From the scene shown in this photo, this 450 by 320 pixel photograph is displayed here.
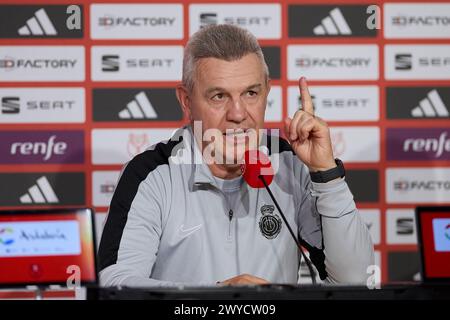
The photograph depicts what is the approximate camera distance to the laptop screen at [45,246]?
44.9 inches

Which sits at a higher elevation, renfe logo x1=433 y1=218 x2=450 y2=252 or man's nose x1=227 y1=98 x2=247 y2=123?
man's nose x1=227 y1=98 x2=247 y2=123

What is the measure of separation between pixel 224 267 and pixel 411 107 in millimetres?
1350

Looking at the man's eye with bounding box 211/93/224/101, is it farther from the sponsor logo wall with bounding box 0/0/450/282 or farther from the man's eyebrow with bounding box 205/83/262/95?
the sponsor logo wall with bounding box 0/0/450/282

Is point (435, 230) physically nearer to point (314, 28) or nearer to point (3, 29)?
point (314, 28)

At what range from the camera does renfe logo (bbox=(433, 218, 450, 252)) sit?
4.08 feet

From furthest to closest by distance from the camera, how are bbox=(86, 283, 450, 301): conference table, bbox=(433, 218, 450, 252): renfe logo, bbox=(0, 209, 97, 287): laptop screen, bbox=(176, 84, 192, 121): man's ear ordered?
bbox=(176, 84, 192, 121): man's ear, bbox=(433, 218, 450, 252): renfe logo, bbox=(0, 209, 97, 287): laptop screen, bbox=(86, 283, 450, 301): conference table

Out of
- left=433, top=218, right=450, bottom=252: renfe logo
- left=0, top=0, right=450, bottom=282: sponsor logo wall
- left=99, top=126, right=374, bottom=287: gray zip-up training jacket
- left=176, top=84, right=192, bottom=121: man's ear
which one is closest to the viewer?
left=433, top=218, right=450, bottom=252: renfe logo

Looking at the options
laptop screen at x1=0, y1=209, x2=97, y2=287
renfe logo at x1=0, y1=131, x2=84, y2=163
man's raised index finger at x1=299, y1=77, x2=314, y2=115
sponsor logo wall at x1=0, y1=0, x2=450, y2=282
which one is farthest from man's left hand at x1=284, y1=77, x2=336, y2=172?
renfe logo at x1=0, y1=131, x2=84, y2=163

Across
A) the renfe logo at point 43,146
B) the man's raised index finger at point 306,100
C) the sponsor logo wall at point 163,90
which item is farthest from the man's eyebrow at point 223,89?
the renfe logo at point 43,146

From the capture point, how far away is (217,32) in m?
1.50

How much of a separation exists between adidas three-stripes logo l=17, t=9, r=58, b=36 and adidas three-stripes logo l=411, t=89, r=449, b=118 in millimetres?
1432

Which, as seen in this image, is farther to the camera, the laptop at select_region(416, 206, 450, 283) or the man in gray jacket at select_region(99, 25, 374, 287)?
the man in gray jacket at select_region(99, 25, 374, 287)

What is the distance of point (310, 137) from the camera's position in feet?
4.50

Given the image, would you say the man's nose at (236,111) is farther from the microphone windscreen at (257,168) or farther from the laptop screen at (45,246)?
the laptop screen at (45,246)
